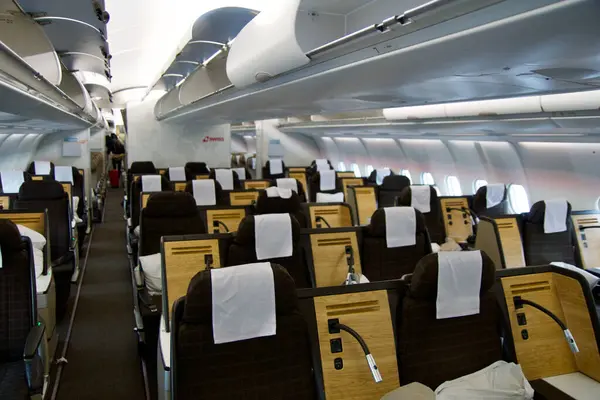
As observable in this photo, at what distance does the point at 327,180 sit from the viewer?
1017 centimetres

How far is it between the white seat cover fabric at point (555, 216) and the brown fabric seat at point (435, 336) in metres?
2.96

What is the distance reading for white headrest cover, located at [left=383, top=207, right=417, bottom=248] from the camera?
3.90 m

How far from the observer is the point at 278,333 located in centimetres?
208

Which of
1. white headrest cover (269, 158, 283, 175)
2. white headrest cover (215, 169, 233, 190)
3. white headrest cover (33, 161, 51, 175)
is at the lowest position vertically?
white headrest cover (215, 169, 233, 190)

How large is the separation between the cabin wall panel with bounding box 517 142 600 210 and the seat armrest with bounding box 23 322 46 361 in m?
6.78

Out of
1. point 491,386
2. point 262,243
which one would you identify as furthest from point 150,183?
point 491,386

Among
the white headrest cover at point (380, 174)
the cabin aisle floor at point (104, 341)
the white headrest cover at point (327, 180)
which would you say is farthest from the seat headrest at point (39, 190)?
the white headrest cover at point (380, 174)

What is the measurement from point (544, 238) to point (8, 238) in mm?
4883

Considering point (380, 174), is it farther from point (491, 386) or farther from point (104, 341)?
point (491, 386)

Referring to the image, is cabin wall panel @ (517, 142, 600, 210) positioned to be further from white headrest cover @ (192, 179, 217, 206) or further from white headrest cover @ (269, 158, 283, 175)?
white headrest cover @ (269, 158, 283, 175)

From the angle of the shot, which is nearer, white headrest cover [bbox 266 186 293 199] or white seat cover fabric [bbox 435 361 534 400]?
white seat cover fabric [bbox 435 361 534 400]

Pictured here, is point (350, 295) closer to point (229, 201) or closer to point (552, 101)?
point (552, 101)

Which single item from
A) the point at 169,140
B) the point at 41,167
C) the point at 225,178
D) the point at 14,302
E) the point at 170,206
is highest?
the point at 169,140

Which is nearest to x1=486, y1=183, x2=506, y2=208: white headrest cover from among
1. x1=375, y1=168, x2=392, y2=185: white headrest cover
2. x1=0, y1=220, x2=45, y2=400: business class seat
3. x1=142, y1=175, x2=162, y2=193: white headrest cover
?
x1=142, y1=175, x2=162, y2=193: white headrest cover
